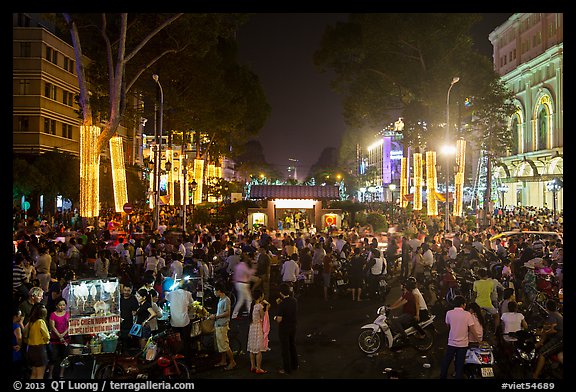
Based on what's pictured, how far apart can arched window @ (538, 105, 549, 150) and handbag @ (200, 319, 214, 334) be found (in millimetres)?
57200

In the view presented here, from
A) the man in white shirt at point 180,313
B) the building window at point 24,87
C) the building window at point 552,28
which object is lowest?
the man in white shirt at point 180,313

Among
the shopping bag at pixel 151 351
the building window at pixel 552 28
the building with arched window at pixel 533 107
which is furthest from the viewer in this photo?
the building window at pixel 552 28

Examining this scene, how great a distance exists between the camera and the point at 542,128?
6128 centimetres

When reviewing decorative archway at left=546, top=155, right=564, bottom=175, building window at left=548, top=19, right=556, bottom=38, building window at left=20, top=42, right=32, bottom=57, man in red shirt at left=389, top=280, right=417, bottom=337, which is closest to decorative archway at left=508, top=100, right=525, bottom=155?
decorative archway at left=546, top=155, right=564, bottom=175

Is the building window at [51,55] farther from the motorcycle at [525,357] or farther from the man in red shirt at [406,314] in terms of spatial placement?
the motorcycle at [525,357]

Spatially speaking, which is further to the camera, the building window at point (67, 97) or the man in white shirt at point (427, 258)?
the building window at point (67, 97)

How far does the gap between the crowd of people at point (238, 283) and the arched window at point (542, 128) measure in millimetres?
40179

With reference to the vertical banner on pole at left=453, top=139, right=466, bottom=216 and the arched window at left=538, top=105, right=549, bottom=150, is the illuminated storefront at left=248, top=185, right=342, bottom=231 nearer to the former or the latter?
the vertical banner on pole at left=453, top=139, right=466, bottom=216

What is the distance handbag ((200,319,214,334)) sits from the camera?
1052cm

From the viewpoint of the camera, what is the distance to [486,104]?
4266 cm

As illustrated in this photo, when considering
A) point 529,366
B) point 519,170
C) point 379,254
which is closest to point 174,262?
point 379,254

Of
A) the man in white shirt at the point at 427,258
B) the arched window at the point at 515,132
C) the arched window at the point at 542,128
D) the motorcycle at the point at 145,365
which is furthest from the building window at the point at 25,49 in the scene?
the arched window at the point at 515,132

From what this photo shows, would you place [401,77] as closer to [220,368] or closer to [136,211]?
[136,211]

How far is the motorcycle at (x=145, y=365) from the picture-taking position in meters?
8.95
